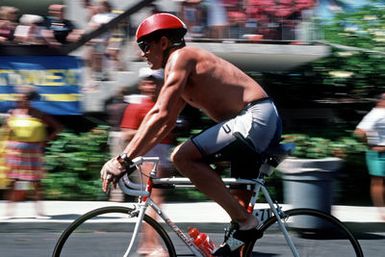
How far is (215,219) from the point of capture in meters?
9.74

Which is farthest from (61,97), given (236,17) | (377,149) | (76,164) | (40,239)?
(377,149)

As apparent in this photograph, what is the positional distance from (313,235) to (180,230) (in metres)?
0.84

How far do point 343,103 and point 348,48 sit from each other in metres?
0.88

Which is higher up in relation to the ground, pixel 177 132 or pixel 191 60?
pixel 191 60

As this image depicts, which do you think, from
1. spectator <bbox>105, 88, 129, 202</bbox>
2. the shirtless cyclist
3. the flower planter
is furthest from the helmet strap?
spectator <bbox>105, 88, 129, 202</bbox>

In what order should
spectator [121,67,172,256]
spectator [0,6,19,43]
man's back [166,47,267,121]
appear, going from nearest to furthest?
man's back [166,47,267,121]
spectator [121,67,172,256]
spectator [0,6,19,43]

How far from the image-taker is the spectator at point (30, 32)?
41.1 ft

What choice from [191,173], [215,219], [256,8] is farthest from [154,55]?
[256,8]

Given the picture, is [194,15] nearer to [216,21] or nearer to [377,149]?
[216,21]

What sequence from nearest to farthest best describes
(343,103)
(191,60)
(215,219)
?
(191,60), (215,219), (343,103)

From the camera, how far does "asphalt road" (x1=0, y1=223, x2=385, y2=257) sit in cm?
825

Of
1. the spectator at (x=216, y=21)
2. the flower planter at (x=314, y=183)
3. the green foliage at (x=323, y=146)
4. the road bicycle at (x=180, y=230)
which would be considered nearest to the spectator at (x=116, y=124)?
the spectator at (x=216, y=21)

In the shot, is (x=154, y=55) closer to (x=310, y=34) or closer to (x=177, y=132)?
(x=177, y=132)

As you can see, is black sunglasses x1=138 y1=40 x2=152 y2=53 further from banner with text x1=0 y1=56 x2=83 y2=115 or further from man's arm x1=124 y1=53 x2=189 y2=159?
banner with text x1=0 y1=56 x2=83 y2=115
